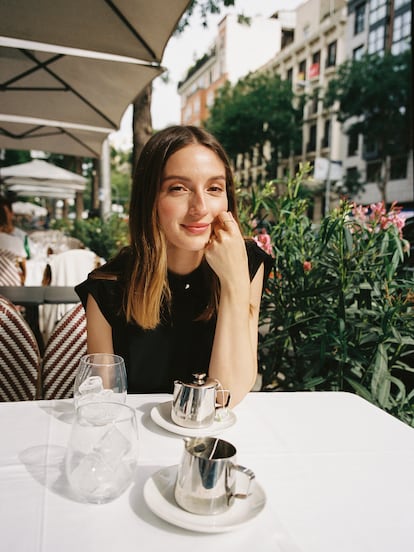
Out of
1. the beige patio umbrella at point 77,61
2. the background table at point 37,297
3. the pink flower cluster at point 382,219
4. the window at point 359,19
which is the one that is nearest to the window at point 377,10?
the window at point 359,19

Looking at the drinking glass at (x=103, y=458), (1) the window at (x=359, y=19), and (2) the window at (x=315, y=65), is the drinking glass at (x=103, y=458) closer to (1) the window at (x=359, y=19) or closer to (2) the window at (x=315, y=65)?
(1) the window at (x=359, y=19)

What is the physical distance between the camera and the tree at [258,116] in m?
29.5

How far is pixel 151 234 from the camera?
1799mm

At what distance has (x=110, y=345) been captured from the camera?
5.85 feet

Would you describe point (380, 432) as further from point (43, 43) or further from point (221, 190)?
point (43, 43)

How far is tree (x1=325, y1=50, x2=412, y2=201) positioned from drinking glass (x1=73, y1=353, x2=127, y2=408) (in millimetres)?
25357

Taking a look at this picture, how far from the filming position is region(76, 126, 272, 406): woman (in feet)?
5.33

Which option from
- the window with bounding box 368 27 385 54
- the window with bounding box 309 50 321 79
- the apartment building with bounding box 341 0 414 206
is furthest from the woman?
A: the window with bounding box 309 50 321 79

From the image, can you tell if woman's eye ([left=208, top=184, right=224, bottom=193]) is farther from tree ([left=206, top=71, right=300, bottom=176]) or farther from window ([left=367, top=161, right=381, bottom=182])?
window ([left=367, top=161, right=381, bottom=182])

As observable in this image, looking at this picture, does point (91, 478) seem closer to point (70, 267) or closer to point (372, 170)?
point (70, 267)

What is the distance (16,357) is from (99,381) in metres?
0.89

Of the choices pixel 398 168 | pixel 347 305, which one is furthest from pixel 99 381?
pixel 398 168

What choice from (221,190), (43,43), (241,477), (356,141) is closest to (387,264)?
(221,190)

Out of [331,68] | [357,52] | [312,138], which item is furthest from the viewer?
[312,138]
